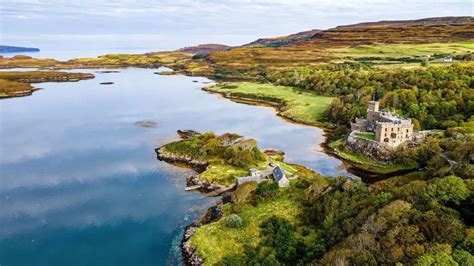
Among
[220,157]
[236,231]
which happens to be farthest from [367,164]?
[236,231]

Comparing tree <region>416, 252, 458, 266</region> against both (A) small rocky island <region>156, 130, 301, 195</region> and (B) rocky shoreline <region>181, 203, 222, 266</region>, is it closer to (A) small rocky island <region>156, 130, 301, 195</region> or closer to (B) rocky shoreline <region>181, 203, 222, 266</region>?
(B) rocky shoreline <region>181, 203, 222, 266</region>

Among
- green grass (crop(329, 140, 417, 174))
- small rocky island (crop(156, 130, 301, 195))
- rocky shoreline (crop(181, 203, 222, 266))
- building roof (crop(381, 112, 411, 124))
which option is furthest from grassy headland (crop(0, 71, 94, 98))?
building roof (crop(381, 112, 411, 124))

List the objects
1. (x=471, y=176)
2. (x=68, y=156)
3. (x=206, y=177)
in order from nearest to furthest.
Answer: (x=471, y=176) < (x=206, y=177) < (x=68, y=156)

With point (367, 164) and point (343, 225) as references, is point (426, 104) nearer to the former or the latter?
point (367, 164)

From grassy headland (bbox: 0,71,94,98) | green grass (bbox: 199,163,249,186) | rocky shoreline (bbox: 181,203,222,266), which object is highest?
grassy headland (bbox: 0,71,94,98)

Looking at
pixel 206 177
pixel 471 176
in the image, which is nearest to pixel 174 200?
pixel 206 177

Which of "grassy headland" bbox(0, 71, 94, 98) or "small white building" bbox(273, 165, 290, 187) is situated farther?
"grassy headland" bbox(0, 71, 94, 98)

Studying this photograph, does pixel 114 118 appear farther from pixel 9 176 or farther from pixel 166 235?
pixel 166 235
